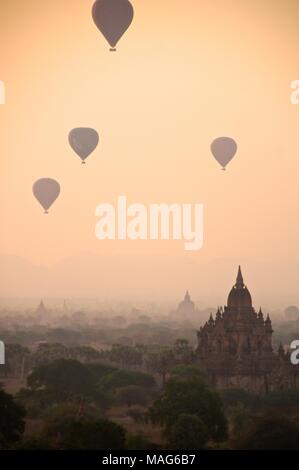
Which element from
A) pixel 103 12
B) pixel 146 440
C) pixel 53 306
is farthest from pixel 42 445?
pixel 53 306

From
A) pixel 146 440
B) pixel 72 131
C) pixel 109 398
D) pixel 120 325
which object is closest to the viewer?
pixel 146 440

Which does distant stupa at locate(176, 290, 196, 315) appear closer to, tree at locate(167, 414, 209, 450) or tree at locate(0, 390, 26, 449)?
tree at locate(0, 390, 26, 449)

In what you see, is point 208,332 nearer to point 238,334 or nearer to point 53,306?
point 238,334

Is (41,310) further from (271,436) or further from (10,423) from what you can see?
(271,436)

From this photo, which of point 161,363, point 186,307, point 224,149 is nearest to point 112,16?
point 224,149

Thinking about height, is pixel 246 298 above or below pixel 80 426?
above

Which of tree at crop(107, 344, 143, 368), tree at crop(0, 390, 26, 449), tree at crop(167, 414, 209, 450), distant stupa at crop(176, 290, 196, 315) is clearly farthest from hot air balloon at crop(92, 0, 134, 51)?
distant stupa at crop(176, 290, 196, 315)

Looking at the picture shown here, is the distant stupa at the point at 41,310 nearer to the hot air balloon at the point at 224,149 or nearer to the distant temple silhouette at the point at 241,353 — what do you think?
the hot air balloon at the point at 224,149
